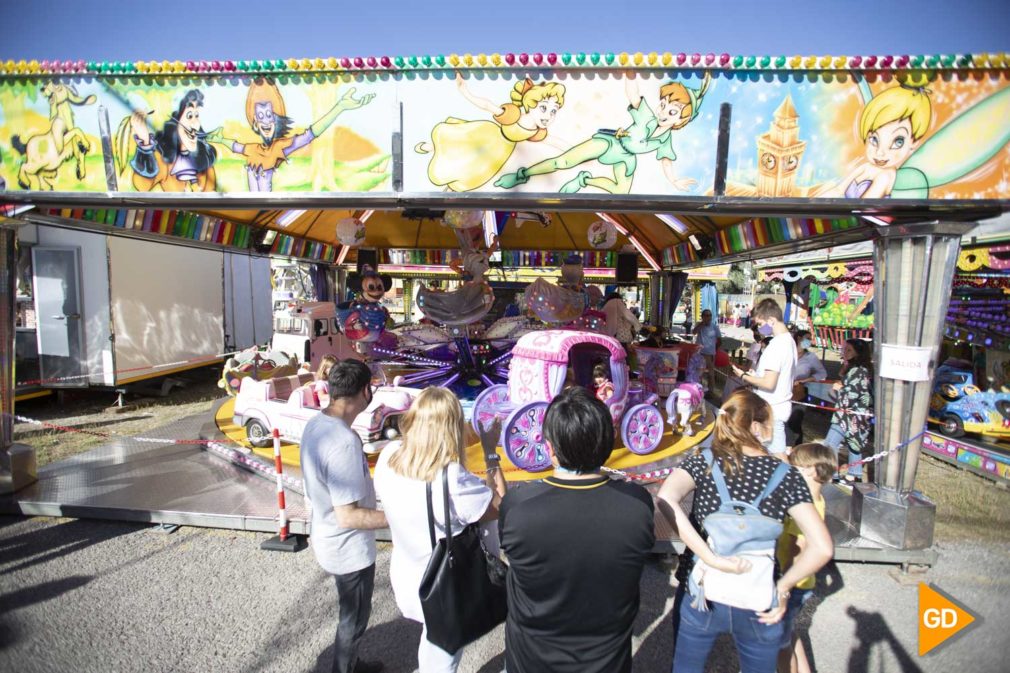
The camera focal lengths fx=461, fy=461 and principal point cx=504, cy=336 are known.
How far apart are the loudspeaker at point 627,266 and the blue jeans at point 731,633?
9569 mm

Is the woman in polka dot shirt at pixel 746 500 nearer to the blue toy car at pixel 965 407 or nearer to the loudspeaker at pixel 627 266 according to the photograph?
the blue toy car at pixel 965 407

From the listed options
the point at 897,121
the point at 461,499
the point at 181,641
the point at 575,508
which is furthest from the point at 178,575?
the point at 897,121

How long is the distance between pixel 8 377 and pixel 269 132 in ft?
10.8

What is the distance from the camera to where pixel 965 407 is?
5.66 m

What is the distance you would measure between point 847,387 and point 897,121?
8.53 feet

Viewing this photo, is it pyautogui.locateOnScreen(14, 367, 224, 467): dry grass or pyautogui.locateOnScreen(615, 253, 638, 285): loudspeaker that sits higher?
pyautogui.locateOnScreen(615, 253, 638, 285): loudspeaker

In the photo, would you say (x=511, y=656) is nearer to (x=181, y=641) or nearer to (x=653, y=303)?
(x=181, y=641)

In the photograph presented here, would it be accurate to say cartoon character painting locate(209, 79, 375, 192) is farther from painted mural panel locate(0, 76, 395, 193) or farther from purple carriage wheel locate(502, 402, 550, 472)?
purple carriage wheel locate(502, 402, 550, 472)

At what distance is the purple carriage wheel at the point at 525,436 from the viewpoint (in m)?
4.14

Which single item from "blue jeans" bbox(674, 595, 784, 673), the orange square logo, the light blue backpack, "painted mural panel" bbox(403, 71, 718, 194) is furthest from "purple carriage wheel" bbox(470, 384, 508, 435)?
the orange square logo

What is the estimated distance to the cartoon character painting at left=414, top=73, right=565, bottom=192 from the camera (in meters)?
3.44

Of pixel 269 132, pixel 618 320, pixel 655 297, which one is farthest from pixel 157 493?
pixel 655 297

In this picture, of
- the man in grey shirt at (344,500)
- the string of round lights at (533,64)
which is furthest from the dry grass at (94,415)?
the man in grey shirt at (344,500)

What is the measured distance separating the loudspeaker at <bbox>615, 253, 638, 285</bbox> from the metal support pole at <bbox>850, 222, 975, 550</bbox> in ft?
23.9
